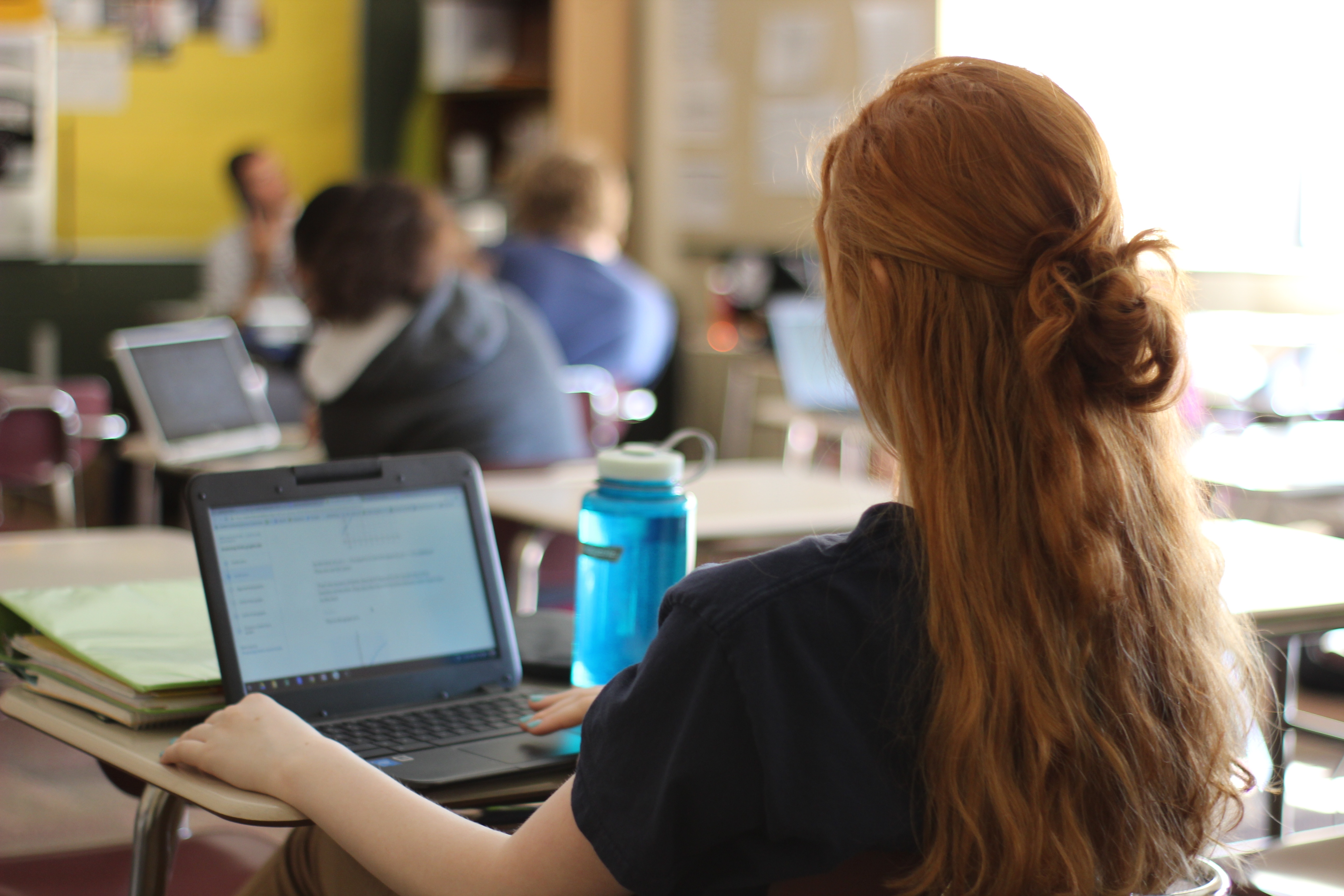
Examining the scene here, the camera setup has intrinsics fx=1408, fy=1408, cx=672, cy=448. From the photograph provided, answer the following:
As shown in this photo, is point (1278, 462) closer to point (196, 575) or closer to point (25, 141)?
point (196, 575)

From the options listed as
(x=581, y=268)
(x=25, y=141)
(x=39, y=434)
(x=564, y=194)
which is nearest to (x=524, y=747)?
(x=39, y=434)

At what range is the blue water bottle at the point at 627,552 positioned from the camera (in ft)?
4.26

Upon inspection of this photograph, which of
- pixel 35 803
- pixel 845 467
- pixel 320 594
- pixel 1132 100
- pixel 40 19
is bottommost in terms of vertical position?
pixel 35 803

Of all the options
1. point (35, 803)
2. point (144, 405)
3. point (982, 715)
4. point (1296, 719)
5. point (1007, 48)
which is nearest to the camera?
point (982, 715)

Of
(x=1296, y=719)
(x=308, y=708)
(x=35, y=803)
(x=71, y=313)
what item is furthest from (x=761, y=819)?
(x=71, y=313)

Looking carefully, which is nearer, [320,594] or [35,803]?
[320,594]

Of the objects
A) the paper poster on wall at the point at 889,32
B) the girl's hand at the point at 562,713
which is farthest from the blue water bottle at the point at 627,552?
the paper poster on wall at the point at 889,32

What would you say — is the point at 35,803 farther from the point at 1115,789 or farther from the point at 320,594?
the point at 1115,789

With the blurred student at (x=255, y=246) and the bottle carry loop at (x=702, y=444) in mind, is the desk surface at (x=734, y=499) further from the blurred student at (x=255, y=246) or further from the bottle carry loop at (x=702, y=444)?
the blurred student at (x=255, y=246)

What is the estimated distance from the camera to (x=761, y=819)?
34.5 inches

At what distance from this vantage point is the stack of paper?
1173 mm

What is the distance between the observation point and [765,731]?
85cm

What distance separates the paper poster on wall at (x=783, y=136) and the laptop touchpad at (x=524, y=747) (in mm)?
4595

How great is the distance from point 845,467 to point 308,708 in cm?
372
